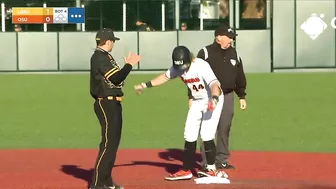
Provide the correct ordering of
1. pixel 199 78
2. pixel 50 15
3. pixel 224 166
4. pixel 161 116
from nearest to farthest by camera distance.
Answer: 1. pixel 199 78
2. pixel 224 166
3. pixel 161 116
4. pixel 50 15

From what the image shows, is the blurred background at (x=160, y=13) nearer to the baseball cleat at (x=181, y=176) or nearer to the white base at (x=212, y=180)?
the baseball cleat at (x=181, y=176)

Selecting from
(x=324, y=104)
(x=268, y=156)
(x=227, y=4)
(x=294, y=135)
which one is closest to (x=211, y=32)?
(x=227, y=4)

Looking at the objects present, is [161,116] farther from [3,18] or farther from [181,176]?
[3,18]

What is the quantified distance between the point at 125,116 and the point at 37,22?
12.9 metres

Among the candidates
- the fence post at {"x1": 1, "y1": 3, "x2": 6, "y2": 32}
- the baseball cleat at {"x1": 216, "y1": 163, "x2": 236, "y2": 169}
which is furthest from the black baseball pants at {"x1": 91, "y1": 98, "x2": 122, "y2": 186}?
the fence post at {"x1": 1, "y1": 3, "x2": 6, "y2": 32}

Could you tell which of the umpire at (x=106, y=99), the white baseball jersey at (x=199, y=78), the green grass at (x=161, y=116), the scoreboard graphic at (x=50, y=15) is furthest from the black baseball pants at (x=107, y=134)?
the scoreboard graphic at (x=50, y=15)

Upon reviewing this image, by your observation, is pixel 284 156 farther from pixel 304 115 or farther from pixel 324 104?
pixel 324 104

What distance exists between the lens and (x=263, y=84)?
25.5 metres

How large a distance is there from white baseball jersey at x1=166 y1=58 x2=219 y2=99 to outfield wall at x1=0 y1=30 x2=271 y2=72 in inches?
786

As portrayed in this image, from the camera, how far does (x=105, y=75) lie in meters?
9.57

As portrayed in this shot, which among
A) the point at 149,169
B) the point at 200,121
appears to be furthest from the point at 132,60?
the point at 149,169

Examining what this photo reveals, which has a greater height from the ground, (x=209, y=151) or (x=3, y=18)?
(x=3, y=18)

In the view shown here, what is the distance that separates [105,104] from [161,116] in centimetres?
885

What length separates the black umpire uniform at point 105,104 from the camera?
964 centimetres
